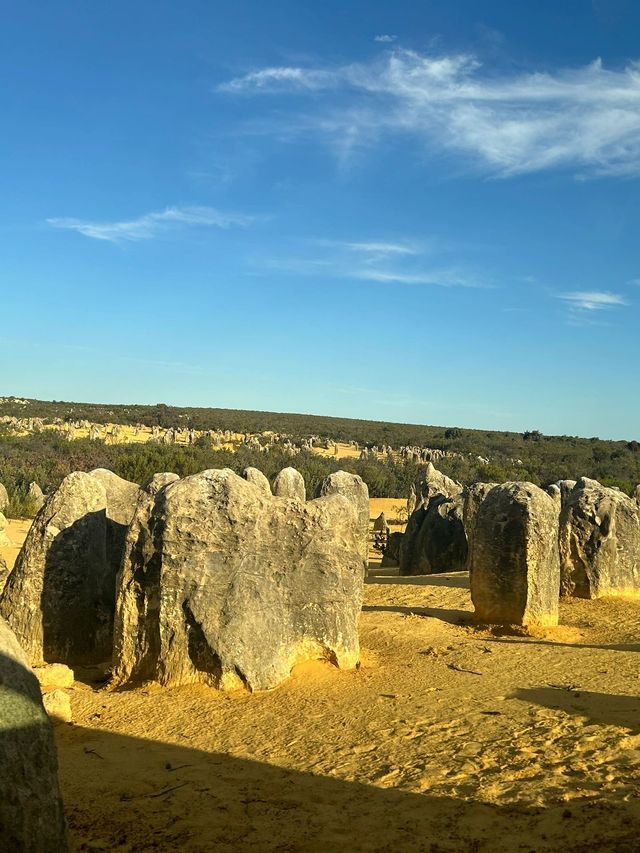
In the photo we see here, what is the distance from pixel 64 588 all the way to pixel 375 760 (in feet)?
12.9

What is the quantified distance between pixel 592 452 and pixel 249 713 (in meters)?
49.1

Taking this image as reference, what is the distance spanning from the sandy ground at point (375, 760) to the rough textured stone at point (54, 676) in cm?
17

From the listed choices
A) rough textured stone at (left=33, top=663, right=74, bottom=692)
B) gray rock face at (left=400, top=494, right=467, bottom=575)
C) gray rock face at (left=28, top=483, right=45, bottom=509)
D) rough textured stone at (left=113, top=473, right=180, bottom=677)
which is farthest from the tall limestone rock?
gray rock face at (left=28, top=483, right=45, bottom=509)

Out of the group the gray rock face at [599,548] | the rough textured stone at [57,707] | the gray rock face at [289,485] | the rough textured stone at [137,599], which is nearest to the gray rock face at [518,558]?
the gray rock face at [599,548]

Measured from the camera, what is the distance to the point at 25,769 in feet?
8.98

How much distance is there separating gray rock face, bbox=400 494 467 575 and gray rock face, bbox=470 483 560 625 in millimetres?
6252

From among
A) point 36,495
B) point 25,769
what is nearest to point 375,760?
point 25,769

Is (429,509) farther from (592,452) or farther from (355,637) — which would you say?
(592,452)

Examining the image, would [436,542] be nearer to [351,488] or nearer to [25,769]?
[351,488]

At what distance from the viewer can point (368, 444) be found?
2227 inches

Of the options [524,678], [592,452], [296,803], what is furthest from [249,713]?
[592,452]

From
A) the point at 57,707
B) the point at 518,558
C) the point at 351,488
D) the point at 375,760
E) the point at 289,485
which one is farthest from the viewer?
the point at 289,485

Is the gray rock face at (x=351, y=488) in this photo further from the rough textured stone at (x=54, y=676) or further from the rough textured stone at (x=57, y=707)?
the rough textured stone at (x=57, y=707)

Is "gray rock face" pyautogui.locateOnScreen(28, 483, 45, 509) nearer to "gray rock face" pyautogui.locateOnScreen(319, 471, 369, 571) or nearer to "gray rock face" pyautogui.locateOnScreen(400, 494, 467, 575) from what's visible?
"gray rock face" pyautogui.locateOnScreen(319, 471, 369, 571)
